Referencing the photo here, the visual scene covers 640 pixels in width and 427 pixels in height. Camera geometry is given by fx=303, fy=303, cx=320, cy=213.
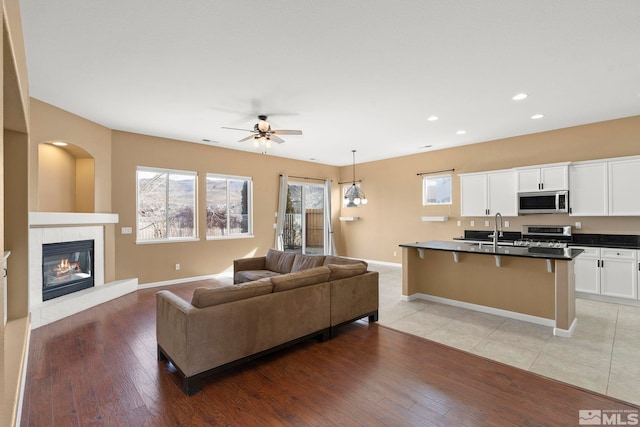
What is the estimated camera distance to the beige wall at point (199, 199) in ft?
18.6

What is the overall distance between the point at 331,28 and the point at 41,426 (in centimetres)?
370

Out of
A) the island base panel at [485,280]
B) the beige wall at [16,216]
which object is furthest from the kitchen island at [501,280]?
the beige wall at [16,216]

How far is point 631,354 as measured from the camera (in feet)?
9.95

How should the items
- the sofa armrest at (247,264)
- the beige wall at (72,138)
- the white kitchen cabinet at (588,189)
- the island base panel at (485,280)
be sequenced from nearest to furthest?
the island base panel at (485,280), the beige wall at (72,138), the white kitchen cabinet at (588,189), the sofa armrest at (247,264)

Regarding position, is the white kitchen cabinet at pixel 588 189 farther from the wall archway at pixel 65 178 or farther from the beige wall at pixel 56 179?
the beige wall at pixel 56 179

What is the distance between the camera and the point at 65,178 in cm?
509

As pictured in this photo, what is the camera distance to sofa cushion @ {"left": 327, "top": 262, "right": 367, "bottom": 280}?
3582 millimetres

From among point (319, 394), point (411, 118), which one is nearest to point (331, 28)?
point (411, 118)

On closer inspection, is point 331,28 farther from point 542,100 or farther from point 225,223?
point 225,223

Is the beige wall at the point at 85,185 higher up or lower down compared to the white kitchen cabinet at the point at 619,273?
higher up

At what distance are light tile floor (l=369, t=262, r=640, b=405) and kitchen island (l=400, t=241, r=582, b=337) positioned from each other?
6.6 inches

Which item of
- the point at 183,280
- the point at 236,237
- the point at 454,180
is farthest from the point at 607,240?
the point at 183,280

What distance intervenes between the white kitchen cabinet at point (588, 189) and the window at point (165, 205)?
722cm

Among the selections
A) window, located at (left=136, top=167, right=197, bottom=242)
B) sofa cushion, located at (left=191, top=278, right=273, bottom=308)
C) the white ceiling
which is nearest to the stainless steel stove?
Answer: the white ceiling
